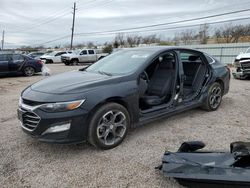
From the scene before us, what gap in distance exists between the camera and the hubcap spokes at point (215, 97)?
5.59 m

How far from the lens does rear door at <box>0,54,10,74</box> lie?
13250mm

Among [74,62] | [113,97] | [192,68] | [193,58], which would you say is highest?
[74,62]

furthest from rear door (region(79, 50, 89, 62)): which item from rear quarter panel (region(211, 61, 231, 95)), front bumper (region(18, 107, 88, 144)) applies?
front bumper (region(18, 107, 88, 144))

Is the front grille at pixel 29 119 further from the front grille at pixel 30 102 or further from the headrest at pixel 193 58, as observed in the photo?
the headrest at pixel 193 58

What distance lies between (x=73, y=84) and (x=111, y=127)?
0.84 meters

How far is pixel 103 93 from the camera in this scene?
11.6 ft

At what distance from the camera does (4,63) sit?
13336mm

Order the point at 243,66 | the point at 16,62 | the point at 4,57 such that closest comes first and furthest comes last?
the point at 243,66, the point at 4,57, the point at 16,62

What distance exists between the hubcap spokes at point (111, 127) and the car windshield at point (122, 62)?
791 millimetres

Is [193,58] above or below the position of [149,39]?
below

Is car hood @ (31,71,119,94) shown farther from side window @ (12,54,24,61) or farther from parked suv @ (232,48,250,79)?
side window @ (12,54,24,61)

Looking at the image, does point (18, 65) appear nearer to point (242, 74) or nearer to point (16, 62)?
point (16, 62)

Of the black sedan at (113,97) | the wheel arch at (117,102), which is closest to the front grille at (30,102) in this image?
the black sedan at (113,97)

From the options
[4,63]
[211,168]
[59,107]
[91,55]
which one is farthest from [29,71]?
[211,168]
